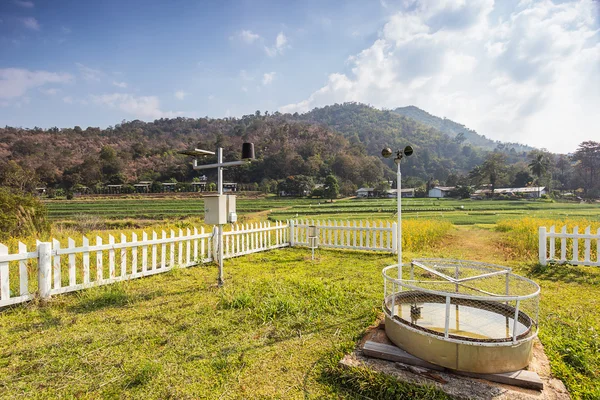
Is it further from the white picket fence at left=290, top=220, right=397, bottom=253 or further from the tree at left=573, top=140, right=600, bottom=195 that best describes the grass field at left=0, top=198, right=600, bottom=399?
the tree at left=573, top=140, right=600, bottom=195

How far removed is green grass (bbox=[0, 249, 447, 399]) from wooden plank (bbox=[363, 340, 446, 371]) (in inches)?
10.0

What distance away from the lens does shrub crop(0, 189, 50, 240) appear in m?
8.32

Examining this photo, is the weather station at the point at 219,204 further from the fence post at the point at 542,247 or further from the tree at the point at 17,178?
the tree at the point at 17,178

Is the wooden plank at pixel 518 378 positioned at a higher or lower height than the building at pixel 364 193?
lower

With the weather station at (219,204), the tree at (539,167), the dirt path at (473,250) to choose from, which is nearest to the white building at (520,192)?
the tree at (539,167)

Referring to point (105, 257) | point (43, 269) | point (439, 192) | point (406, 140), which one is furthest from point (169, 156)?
point (406, 140)

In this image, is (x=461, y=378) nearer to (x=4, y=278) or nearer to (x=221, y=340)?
(x=221, y=340)

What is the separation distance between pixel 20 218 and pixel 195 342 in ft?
30.1

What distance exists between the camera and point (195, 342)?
2.89 meters

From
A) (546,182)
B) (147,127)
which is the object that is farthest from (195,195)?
(546,182)

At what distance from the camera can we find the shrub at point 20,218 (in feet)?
27.3

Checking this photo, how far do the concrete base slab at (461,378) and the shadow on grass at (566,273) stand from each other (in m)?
4.08

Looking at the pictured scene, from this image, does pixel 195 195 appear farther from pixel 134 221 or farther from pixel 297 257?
pixel 297 257

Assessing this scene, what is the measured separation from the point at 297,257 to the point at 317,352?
16.3 feet
